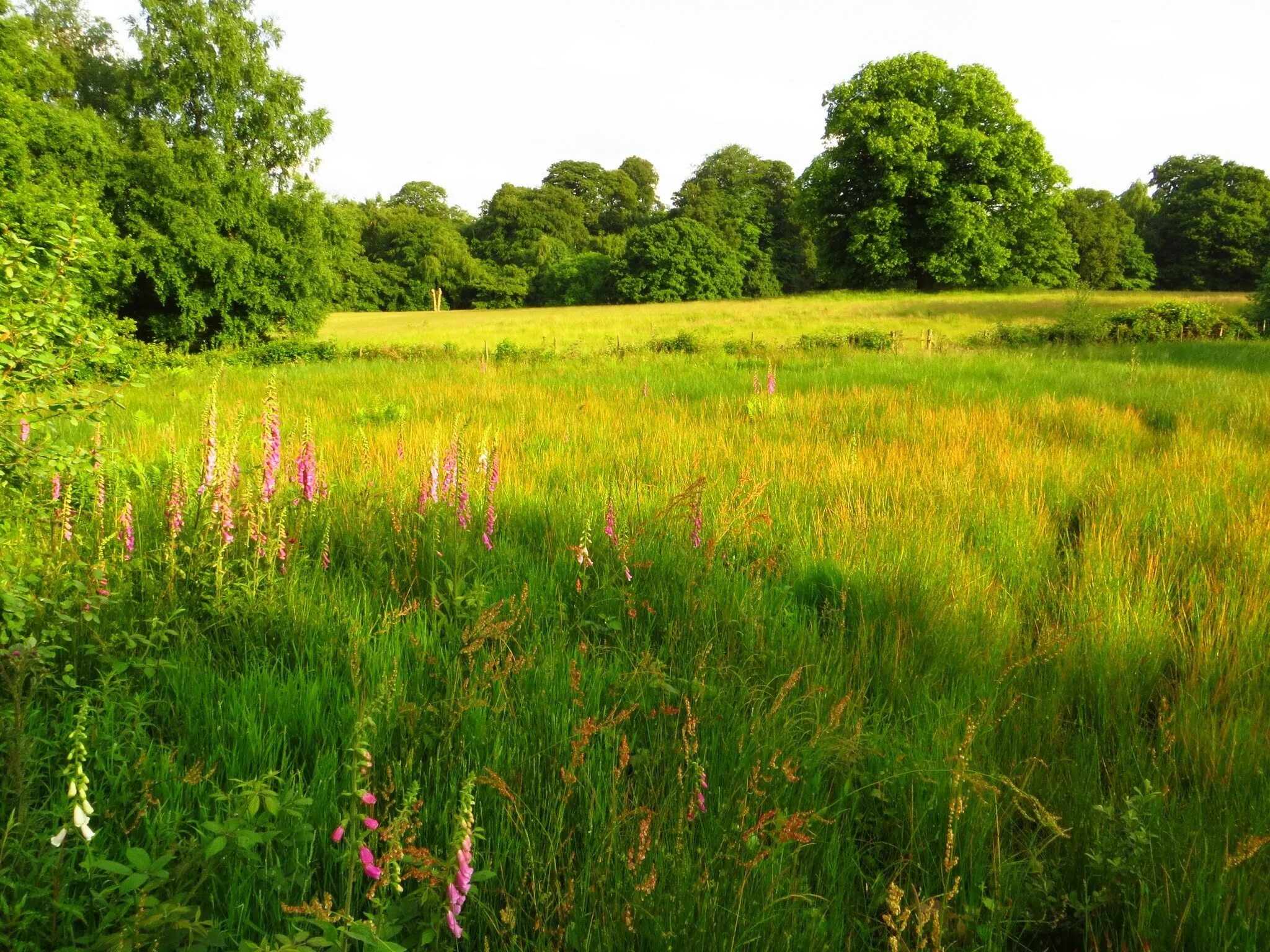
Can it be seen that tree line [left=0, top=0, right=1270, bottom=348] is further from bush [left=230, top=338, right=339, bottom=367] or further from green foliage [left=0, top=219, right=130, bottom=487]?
bush [left=230, top=338, right=339, bottom=367]

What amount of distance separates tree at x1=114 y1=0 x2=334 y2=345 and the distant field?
3249 mm

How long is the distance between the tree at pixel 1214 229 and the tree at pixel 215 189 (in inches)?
2553

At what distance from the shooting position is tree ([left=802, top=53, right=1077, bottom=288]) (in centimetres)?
3962

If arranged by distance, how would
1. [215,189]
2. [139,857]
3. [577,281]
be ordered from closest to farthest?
1. [139,857]
2. [215,189]
3. [577,281]

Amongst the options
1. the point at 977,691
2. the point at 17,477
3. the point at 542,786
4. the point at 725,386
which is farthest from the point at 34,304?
the point at 725,386

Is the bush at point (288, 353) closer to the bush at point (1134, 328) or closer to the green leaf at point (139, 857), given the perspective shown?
the bush at point (1134, 328)

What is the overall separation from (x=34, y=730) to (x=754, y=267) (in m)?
68.4

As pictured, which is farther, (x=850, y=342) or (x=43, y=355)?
(x=850, y=342)

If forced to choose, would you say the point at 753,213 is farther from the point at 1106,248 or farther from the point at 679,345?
the point at 679,345

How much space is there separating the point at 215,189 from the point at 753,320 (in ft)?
67.1

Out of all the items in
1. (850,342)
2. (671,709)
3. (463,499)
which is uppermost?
(850,342)

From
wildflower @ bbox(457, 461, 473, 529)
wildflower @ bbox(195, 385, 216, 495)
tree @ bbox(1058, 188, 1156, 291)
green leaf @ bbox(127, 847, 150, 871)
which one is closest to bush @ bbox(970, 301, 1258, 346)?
wildflower @ bbox(457, 461, 473, 529)

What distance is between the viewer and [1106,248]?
56375 mm

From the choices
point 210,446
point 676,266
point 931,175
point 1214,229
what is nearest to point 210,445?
point 210,446
